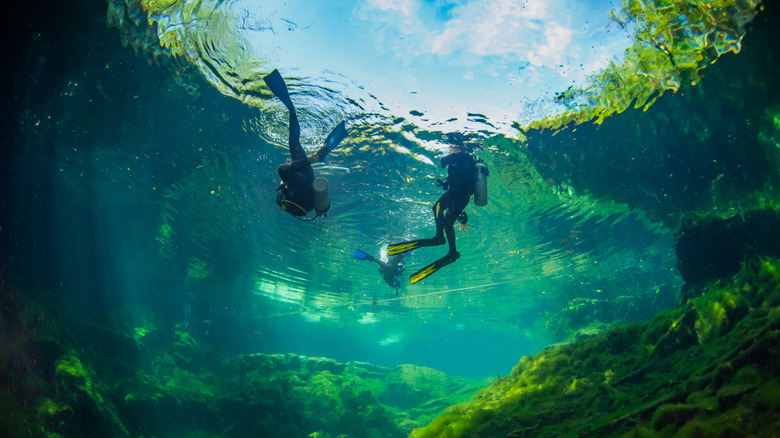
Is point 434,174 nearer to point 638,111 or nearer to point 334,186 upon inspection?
point 334,186

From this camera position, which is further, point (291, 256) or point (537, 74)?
point (291, 256)

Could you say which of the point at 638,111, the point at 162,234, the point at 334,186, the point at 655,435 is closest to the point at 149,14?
the point at 334,186

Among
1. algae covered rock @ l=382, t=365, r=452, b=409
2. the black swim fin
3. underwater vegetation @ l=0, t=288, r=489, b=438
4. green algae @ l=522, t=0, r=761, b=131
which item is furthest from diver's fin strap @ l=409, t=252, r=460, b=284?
algae covered rock @ l=382, t=365, r=452, b=409

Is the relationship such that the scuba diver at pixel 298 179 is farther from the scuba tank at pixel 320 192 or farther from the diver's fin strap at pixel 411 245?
the diver's fin strap at pixel 411 245

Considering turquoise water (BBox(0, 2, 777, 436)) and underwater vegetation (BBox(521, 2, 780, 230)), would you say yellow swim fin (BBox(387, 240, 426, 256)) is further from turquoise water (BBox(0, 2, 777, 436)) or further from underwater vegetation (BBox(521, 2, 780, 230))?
underwater vegetation (BBox(521, 2, 780, 230))

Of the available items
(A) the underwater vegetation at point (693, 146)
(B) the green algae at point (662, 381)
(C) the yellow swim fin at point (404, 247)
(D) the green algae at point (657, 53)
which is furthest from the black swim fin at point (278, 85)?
(B) the green algae at point (662, 381)

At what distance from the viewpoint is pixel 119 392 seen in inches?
445

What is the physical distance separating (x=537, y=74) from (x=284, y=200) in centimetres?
713

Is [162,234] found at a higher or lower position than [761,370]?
higher

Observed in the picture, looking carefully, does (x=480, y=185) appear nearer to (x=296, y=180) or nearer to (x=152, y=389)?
(x=296, y=180)

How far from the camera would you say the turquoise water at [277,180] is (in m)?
8.54

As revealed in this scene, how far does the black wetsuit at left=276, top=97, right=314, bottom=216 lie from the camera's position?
6.64 meters

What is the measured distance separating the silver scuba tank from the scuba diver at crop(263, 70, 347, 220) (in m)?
3.46

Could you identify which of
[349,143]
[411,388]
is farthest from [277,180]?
[411,388]
